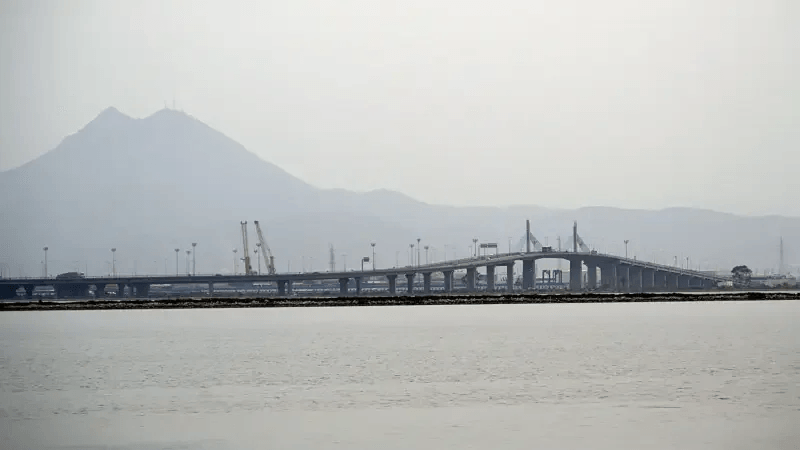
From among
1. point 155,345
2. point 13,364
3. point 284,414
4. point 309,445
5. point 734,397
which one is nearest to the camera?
point 309,445

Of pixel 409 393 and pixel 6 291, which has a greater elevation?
pixel 6 291

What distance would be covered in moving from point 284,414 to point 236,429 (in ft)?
9.63

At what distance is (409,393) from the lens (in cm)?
3781

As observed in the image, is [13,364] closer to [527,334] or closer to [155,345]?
[155,345]

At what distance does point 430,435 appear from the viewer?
92.6 feet

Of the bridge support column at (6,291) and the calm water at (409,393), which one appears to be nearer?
the calm water at (409,393)

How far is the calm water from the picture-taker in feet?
93.0

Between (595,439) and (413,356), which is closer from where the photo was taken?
(595,439)

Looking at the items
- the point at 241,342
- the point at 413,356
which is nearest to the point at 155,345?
the point at 241,342

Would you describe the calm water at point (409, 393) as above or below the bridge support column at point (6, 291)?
below

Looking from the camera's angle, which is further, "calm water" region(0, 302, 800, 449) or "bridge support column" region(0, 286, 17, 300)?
"bridge support column" region(0, 286, 17, 300)

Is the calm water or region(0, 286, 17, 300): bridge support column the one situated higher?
region(0, 286, 17, 300): bridge support column

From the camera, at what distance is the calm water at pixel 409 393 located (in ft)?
93.0

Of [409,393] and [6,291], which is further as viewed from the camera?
[6,291]
